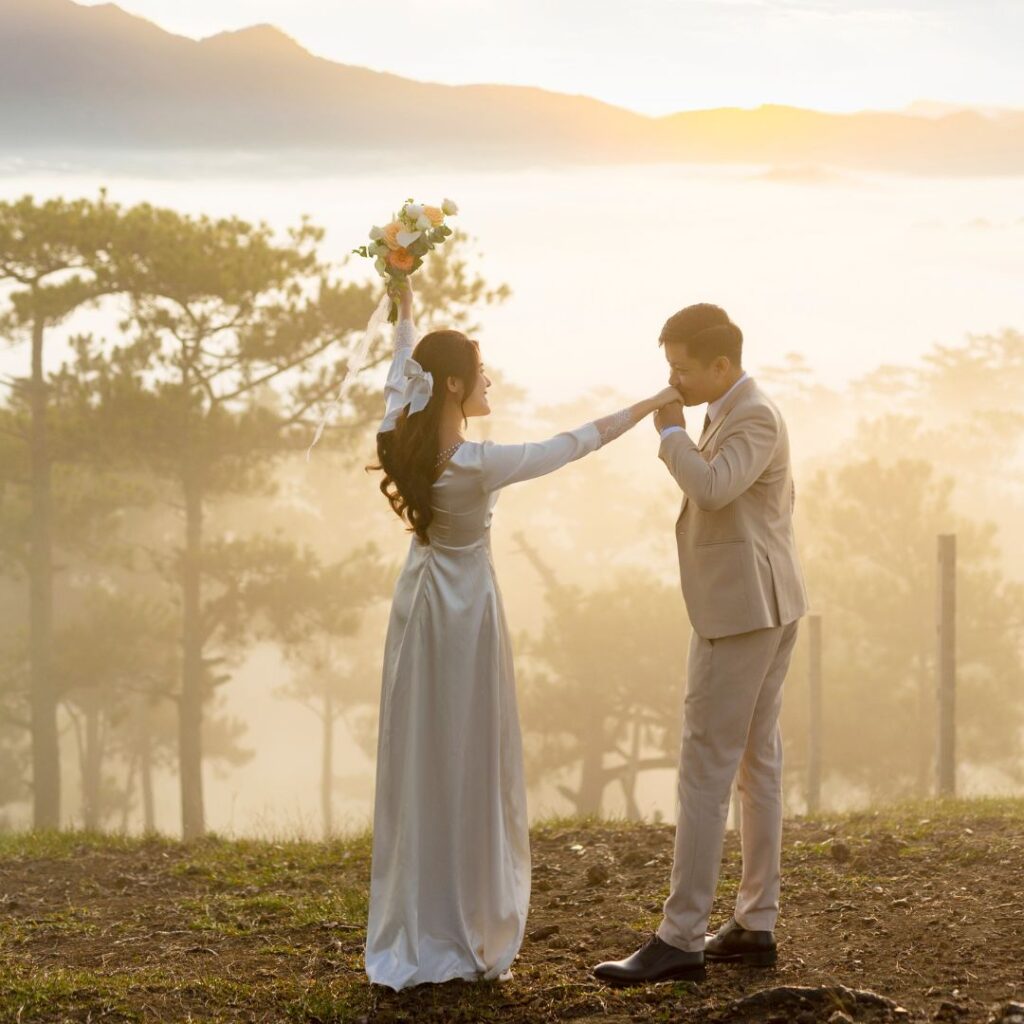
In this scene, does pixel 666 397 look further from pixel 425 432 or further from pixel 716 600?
pixel 425 432

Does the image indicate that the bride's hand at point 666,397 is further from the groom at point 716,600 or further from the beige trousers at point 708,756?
the beige trousers at point 708,756

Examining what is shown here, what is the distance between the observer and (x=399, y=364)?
495 centimetres

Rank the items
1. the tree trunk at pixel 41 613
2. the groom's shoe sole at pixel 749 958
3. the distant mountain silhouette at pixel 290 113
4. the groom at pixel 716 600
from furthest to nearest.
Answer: the distant mountain silhouette at pixel 290 113 → the tree trunk at pixel 41 613 → the groom's shoe sole at pixel 749 958 → the groom at pixel 716 600

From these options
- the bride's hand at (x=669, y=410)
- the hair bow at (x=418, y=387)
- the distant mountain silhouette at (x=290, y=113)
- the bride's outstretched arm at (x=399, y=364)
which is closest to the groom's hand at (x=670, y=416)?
the bride's hand at (x=669, y=410)

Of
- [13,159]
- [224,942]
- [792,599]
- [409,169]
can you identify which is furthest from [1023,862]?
[409,169]

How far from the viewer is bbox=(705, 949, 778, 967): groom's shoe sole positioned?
4844 millimetres

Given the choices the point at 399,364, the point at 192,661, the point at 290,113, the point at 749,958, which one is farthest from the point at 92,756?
the point at 749,958

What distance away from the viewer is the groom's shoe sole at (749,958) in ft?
15.9

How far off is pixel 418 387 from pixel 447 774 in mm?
1356

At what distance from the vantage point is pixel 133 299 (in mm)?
21281

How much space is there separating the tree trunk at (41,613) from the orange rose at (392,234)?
17.5m

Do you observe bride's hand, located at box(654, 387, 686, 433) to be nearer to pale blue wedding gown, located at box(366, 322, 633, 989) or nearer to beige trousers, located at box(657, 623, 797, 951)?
pale blue wedding gown, located at box(366, 322, 633, 989)

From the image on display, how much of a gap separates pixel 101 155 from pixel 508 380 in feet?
48.6

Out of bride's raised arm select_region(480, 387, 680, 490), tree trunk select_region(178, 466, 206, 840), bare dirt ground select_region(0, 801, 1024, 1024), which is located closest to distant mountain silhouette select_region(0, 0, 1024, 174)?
tree trunk select_region(178, 466, 206, 840)
